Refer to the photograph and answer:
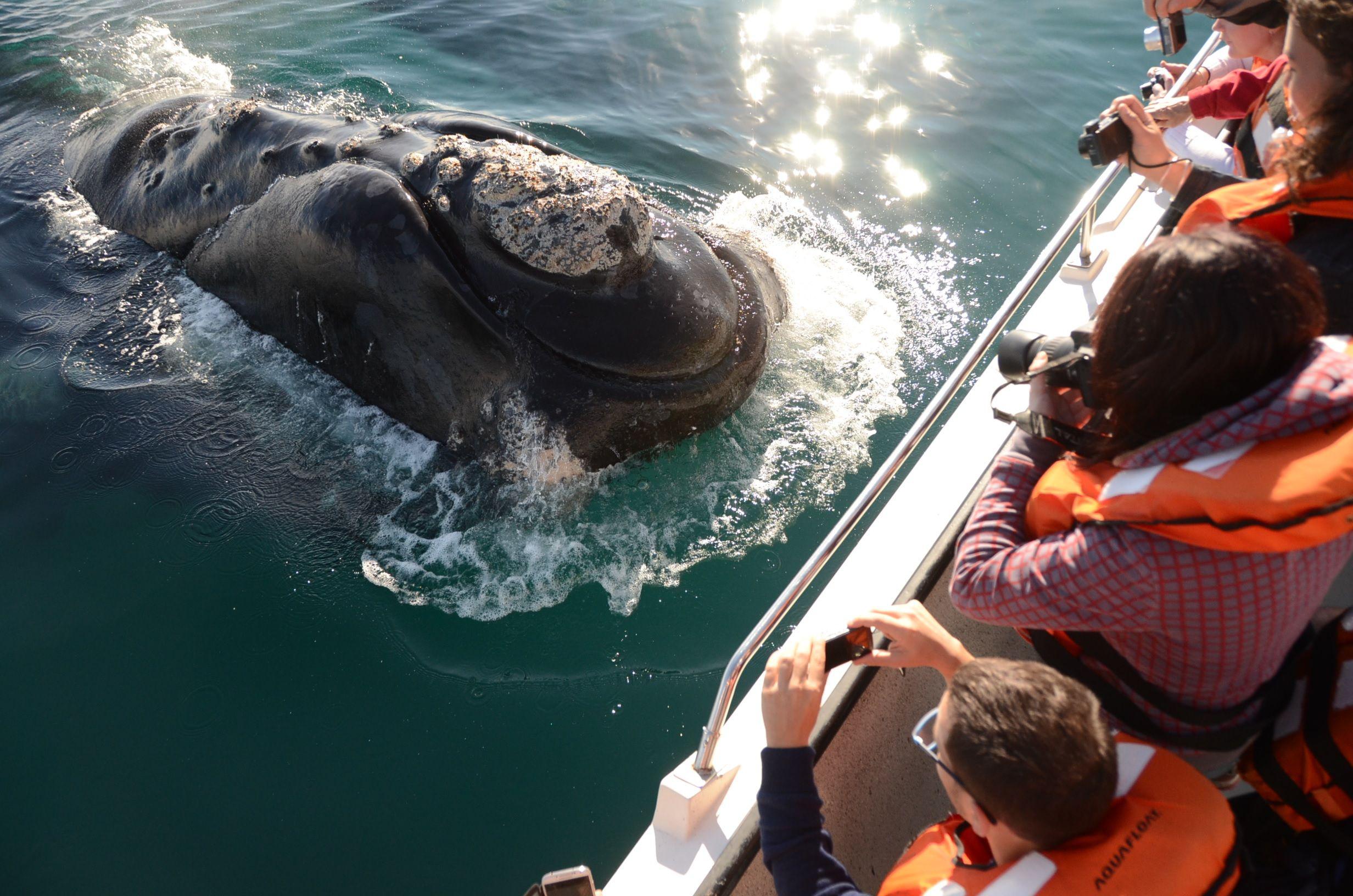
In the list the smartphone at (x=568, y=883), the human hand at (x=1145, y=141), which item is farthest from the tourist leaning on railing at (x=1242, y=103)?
the smartphone at (x=568, y=883)

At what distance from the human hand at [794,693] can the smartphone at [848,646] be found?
0.03 m

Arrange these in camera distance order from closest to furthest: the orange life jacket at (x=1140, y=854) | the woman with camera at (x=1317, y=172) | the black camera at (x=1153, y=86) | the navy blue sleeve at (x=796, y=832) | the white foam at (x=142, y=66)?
the orange life jacket at (x=1140, y=854) → the navy blue sleeve at (x=796, y=832) → the woman with camera at (x=1317, y=172) → the black camera at (x=1153, y=86) → the white foam at (x=142, y=66)

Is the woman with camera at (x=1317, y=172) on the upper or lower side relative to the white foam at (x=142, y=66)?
upper

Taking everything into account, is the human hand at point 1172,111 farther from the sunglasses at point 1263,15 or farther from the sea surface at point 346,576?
the sea surface at point 346,576

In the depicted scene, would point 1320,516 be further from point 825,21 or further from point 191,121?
point 825,21

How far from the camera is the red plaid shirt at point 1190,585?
210 cm

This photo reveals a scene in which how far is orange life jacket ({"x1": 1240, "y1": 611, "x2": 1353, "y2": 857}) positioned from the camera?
2361mm

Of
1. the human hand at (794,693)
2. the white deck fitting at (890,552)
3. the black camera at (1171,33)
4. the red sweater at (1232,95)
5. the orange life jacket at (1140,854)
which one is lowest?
the white deck fitting at (890,552)

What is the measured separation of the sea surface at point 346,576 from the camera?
4.31m

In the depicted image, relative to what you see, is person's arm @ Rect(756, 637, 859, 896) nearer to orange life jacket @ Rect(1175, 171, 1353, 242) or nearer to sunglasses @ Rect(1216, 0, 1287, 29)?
orange life jacket @ Rect(1175, 171, 1353, 242)

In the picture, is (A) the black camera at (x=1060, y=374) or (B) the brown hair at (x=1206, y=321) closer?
(B) the brown hair at (x=1206, y=321)

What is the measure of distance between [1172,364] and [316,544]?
15.0 ft

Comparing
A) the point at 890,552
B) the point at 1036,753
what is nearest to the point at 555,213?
the point at 890,552

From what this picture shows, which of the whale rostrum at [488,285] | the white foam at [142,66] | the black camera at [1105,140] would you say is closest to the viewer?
the black camera at [1105,140]
